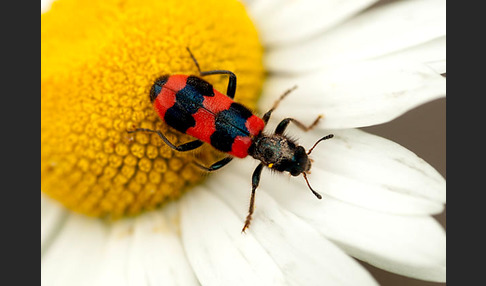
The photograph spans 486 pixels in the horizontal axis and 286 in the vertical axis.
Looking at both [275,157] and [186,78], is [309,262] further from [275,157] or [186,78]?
[186,78]

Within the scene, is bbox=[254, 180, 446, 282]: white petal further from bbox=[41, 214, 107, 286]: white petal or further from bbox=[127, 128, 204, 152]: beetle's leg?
bbox=[41, 214, 107, 286]: white petal

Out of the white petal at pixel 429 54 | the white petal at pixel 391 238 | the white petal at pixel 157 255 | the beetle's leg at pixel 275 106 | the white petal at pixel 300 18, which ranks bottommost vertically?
the white petal at pixel 391 238

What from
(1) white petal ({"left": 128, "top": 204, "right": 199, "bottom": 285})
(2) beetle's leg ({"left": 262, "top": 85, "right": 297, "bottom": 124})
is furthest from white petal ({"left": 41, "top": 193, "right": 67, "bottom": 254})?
(2) beetle's leg ({"left": 262, "top": 85, "right": 297, "bottom": 124})

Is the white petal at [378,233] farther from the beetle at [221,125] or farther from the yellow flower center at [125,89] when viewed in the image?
the yellow flower center at [125,89]

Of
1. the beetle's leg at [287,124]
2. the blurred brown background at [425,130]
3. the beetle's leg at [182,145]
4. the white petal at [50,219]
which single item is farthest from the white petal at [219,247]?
the blurred brown background at [425,130]

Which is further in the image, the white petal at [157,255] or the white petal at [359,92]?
the white petal at [157,255]

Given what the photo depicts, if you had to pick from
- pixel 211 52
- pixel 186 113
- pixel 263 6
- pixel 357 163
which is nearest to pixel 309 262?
pixel 357 163
